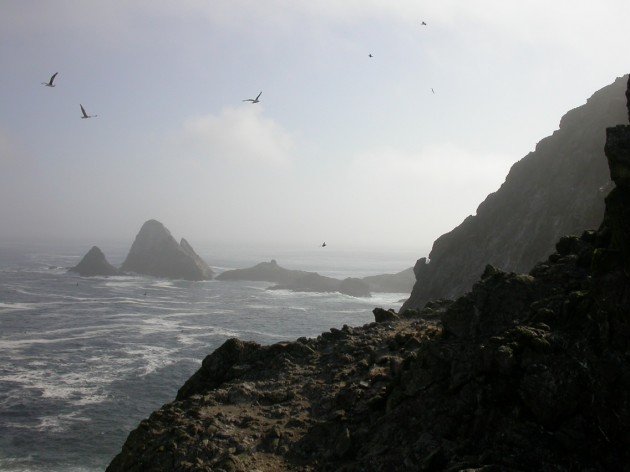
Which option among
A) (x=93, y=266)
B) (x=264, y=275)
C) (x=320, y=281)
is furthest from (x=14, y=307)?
(x=264, y=275)

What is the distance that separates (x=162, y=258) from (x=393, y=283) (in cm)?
8312

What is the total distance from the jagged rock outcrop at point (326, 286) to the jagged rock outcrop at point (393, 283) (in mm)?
12278

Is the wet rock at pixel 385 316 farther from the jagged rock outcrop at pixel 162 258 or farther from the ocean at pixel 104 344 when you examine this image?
the jagged rock outcrop at pixel 162 258

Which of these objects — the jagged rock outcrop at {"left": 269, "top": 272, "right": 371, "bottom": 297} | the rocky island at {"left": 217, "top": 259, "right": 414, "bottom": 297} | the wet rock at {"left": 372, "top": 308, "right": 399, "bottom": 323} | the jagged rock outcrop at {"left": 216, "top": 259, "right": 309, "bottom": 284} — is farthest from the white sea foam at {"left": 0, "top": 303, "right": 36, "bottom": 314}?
the wet rock at {"left": 372, "top": 308, "right": 399, "bottom": 323}

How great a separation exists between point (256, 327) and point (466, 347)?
62982mm

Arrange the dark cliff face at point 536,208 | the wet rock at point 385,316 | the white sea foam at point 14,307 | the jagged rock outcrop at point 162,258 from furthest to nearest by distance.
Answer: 1. the jagged rock outcrop at point 162,258
2. the white sea foam at point 14,307
3. the dark cliff face at point 536,208
4. the wet rock at point 385,316

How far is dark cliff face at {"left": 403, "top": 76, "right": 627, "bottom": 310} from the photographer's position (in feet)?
176

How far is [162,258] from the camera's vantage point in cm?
17375

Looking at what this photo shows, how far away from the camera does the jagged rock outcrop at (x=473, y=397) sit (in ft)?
32.1

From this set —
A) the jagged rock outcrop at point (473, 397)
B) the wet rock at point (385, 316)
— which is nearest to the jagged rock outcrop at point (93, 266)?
the wet rock at point (385, 316)

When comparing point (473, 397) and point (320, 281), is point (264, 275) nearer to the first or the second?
point (320, 281)

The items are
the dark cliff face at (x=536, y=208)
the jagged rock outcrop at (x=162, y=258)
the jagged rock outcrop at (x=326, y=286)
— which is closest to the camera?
the dark cliff face at (x=536, y=208)

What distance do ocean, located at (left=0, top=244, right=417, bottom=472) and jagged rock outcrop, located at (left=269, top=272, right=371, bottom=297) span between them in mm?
7271

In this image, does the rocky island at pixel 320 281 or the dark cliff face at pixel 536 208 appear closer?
the dark cliff face at pixel 536 208
